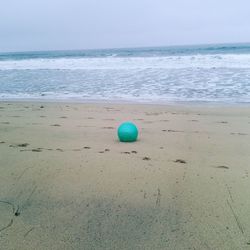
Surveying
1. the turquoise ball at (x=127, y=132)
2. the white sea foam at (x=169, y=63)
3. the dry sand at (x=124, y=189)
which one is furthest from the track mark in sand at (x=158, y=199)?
the white sea foam at (x=169, y=63)

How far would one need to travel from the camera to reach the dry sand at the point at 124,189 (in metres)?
1.97

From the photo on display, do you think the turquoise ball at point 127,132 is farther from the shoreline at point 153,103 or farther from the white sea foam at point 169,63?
the white sea foam at point 169,63

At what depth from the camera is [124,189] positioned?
261cm

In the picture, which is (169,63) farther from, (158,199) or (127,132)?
(158,199)

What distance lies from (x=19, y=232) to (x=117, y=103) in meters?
6.09

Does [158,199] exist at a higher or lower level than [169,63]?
higher

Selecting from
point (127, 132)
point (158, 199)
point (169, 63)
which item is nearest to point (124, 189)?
point (158, 199)

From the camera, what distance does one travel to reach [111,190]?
260cm

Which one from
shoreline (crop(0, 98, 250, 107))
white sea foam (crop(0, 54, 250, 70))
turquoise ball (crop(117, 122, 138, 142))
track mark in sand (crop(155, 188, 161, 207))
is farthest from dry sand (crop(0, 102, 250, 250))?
white sea foam (crop(0, 54, 250, 70))

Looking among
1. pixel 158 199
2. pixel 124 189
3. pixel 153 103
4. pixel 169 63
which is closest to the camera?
pixel 158 199

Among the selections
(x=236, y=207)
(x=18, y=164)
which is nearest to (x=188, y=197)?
(x=236, y=207)

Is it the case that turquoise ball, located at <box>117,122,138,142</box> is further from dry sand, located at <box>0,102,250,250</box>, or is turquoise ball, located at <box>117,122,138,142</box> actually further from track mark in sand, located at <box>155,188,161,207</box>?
track mark in sand, located at <box>155,188,161,207</box>

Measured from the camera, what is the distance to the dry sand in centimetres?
197

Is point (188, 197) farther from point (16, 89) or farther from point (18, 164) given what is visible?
point (16, 89)
